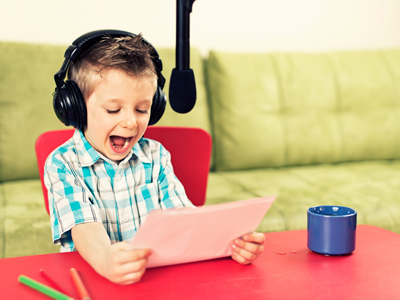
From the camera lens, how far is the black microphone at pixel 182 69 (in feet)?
2.08

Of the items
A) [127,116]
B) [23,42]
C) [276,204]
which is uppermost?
[23,42]

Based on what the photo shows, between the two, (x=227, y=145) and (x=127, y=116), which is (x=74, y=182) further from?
(x=227, y=145)

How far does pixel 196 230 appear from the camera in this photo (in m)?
0.59

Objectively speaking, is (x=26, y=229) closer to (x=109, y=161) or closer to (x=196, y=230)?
(x=109, y=161)

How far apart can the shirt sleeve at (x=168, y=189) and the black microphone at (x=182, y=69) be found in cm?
Result: 29

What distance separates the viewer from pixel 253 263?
642mm

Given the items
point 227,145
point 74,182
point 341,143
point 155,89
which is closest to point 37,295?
point 74,182

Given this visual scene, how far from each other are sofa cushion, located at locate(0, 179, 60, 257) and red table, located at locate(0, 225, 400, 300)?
0.64 m

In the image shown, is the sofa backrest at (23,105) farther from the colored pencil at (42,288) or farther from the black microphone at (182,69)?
the colored pencil at (42,288)

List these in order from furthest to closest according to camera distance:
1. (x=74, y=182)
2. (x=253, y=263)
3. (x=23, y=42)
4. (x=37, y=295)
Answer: (x=23, y=42) → (x=74, y=182) → (x=253, y=263) → (x=37, y=295)

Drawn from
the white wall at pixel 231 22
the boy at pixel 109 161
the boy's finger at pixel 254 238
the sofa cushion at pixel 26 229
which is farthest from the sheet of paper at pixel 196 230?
the white wall at pixel 231 22

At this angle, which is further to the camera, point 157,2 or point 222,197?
point 157,2

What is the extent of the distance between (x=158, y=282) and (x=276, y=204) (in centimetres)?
95

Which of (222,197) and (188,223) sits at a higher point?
(188,223)
